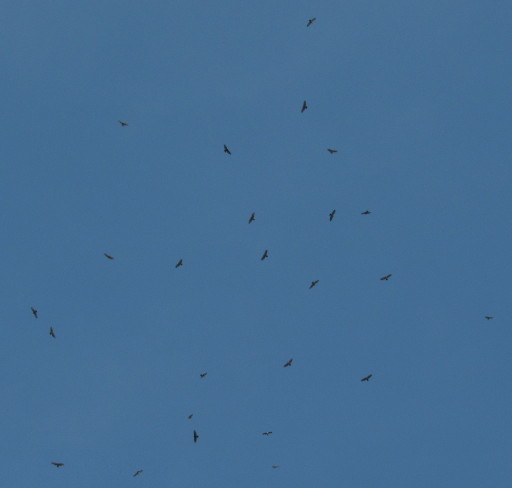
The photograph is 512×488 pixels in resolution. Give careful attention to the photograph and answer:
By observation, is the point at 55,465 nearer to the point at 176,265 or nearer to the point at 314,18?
the point at 176,265

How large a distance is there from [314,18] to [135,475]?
188 ft

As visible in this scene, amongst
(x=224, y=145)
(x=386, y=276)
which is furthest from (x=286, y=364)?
(x=224, y=145)

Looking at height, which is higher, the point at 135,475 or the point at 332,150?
the point at 332,150

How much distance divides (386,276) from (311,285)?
37.2 ft

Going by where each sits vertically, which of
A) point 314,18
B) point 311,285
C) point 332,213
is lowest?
point 311,285

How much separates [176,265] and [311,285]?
16309 mm

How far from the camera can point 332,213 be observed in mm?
89625

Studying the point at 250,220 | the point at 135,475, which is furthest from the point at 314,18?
the point at 135,475

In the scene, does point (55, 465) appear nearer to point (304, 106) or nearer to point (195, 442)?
point (195, 442)

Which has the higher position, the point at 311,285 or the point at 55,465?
the point at 311,285

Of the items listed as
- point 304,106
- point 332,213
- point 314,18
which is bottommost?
point 332,213

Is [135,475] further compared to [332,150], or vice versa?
[332,150]

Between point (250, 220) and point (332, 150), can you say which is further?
point (332, 150)

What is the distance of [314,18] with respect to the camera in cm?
9500
